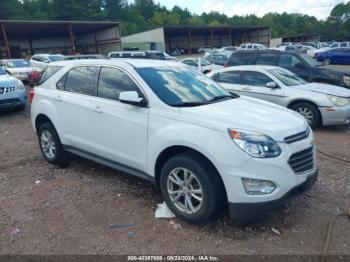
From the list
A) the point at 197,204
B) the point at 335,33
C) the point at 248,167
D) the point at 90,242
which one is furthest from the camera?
the point at 335,33

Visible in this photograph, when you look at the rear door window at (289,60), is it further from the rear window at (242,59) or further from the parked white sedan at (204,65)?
the parked white sedan at (204,65)

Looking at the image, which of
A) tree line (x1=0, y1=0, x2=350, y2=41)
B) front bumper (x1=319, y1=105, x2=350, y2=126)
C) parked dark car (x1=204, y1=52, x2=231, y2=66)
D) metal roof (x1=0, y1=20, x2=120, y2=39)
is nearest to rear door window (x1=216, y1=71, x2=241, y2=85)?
front bumper (x1=319, y1=105, x2=350, y2=126)

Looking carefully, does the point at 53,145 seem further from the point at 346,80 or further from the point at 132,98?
the point at 346,80

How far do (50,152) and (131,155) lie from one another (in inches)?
81.9

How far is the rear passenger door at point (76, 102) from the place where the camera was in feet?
14.6

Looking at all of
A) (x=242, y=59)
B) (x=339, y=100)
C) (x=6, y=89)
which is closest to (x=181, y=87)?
(x=339, y=100)

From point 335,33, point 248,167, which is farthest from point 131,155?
point 335,33

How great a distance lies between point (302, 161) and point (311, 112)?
438 cm

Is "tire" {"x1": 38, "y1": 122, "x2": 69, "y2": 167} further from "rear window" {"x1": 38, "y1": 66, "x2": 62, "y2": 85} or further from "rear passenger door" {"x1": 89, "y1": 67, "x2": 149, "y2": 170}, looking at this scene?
"rear passenger door" {"x1": 89, "y1": 67, "x2": 149, "y2": 170}

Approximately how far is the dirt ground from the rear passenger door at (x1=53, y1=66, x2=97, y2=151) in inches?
26.0

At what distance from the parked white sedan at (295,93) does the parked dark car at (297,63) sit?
219 cm

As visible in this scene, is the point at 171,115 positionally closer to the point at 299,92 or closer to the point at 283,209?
the point at 283,209

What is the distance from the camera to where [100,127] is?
4227 millimetres

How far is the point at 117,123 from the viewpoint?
3.98 meters
